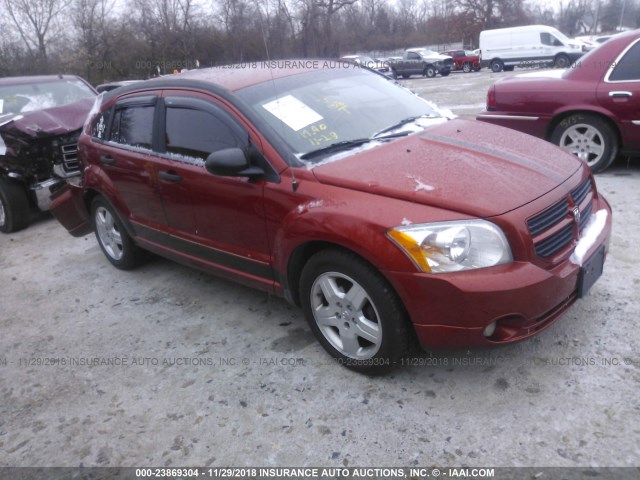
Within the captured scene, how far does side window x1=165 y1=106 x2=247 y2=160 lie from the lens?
131 inches

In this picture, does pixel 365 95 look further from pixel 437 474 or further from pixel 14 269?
pixel 14 269

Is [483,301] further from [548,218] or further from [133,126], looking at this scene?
[133,126]

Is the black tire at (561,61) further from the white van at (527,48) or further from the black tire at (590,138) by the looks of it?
the black tire at (590,138)

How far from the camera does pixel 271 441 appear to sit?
103 inches

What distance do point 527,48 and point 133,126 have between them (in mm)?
27400

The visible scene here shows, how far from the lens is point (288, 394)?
9.62 feet

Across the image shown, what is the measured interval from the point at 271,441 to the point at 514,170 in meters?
1.94

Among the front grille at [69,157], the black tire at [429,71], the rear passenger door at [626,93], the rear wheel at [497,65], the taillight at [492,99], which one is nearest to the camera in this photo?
the rear passenger door at [626,93]

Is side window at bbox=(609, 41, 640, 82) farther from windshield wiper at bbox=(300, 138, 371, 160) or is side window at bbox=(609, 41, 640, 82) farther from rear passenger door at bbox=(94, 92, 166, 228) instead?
rear passenger door at bbox=(94, 92, 166, 228)

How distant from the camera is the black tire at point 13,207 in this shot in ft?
21.2

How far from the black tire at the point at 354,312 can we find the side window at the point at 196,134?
0.99 metres

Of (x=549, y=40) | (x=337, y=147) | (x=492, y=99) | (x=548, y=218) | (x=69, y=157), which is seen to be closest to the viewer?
(x=548, y=218)

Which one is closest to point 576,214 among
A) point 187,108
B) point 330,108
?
point 330,108

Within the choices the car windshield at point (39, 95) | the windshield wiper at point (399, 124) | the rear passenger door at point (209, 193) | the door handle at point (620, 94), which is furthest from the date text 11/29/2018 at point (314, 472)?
the car windshield at point (39, 95)
